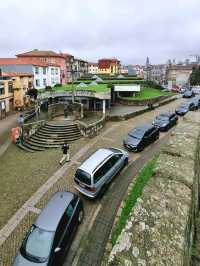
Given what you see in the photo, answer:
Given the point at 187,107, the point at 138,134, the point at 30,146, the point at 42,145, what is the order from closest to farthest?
the point at 138,134, the point at 42,145, the point at 30,146, the point at 187,107

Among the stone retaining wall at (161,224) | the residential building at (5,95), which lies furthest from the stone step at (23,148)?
the residential building at (5,95)

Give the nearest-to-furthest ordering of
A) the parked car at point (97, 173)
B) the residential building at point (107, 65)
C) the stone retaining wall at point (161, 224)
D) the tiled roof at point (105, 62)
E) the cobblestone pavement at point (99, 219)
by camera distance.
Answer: the stone retaining wall at point (161, 224) < the cobblestone pavement at point (99, 219) < the parked car at point (97, 173) < the residential building at point (107, 65) < the tiled roof at point (105, 62)

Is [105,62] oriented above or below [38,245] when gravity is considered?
above

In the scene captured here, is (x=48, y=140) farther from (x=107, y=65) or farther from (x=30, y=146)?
(x=107, y=65)

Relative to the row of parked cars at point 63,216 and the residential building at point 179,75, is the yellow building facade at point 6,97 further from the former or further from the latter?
the residential building at point 179,75

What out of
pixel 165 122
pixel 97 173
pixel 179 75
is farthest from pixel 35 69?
pixel 179 75

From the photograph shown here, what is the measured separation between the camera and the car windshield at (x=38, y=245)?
8.41m

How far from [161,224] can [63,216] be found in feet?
15.9

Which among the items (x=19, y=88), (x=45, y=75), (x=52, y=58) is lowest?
(x=19, y=88)

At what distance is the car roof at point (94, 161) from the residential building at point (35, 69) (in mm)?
41466

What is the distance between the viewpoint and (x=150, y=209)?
6.65 m

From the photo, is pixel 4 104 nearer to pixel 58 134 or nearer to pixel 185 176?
pixel 58 134

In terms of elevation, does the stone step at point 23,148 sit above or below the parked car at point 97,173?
below

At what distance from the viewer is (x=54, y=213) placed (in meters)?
9.79
